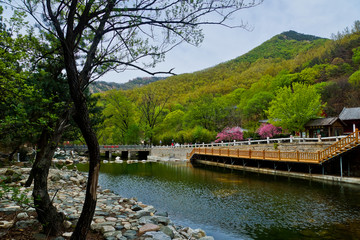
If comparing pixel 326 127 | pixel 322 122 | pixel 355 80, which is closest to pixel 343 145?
pixel 322 122

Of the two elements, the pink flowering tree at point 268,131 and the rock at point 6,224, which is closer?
the rock at point 6,224

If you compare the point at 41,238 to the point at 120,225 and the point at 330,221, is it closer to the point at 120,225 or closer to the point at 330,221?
the point at 120,225

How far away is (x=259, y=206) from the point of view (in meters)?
10.8

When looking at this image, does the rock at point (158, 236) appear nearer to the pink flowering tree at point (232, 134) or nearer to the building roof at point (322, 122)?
the building roof at point (322, 122)

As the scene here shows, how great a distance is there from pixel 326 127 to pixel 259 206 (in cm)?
2021

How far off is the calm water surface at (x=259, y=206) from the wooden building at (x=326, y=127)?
12.1 metres

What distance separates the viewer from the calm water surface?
Answer: 7.96 metres

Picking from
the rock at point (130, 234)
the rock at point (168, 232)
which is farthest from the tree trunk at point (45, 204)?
the rock at point (168, 232)

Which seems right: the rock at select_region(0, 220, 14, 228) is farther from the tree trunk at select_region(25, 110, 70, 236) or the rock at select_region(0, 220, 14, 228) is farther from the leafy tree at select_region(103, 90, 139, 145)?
the leafy tree at select_region(103, 90, 139, 145)

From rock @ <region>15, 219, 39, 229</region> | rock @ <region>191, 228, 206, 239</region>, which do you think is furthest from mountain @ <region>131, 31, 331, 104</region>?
rock @ <region>15, 219, 39, 229</region>

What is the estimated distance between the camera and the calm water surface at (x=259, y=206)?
796cm

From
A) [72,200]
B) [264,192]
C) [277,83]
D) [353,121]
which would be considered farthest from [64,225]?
[277,83]

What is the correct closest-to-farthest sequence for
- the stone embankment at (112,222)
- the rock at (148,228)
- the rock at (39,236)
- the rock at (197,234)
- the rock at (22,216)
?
the rock at (39,236)
the stone embankment at (112,222)
the rock at (22,216)
the rock at (148,228)
the rock at (197,234)

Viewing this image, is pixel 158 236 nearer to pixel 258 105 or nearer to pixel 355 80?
pixel 258 105
